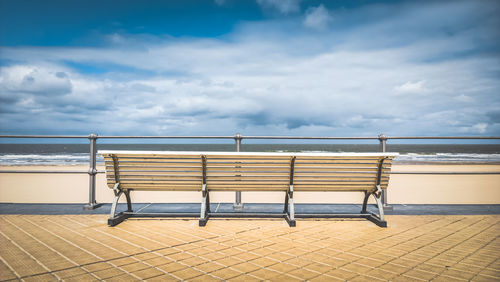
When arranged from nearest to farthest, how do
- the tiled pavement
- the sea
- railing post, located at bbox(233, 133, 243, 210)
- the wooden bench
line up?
the tiled pavement, the wooden bench, railing post, located at bbox(233, 133, 243, 210), the sea

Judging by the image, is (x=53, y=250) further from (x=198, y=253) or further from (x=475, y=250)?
(x=475, y=250)

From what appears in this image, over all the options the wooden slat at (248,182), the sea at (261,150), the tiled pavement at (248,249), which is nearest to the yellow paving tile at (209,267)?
the tiled pavement at (248,249)

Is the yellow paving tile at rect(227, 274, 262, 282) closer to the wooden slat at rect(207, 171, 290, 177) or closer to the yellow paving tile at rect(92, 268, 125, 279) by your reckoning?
the yellow paving tile at rect(92, 268, 125, 279)

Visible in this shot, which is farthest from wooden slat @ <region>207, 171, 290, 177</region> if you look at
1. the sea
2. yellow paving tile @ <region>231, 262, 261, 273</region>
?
the sea

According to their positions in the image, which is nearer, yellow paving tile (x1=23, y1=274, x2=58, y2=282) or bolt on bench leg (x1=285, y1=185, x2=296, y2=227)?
yellow paving tile (x1=23, y1=274, x2=58, y2=282)

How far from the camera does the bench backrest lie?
399 centimetres

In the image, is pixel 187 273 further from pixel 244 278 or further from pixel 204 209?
pixel 204 209

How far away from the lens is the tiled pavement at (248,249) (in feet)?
8.52

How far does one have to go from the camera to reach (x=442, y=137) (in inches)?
196

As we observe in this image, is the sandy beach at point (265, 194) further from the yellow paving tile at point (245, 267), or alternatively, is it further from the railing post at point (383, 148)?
the yellow paving tile at point (245, 267)

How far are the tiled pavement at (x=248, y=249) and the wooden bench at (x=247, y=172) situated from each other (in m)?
0.40

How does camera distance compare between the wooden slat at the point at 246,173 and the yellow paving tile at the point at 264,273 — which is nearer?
the yellow paving tile at the point at 264,273

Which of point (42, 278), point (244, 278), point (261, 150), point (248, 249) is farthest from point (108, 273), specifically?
point (261, 150)

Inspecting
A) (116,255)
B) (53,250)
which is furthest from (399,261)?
(53,250)
